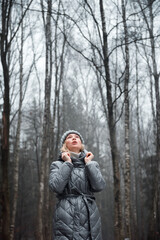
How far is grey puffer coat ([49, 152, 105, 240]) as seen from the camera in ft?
6.72

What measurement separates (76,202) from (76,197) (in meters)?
0.06

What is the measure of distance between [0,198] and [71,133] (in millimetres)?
2893

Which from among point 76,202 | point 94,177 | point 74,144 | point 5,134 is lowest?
point 76,202

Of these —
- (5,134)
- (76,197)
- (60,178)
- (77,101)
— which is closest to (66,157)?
(60,178)

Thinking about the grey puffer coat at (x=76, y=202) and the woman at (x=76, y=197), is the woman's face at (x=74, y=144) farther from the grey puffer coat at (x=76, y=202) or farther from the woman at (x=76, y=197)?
the grey puffer coat at (x=76, y=202)

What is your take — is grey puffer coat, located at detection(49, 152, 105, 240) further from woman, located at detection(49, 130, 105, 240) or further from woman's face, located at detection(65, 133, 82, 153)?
woman's face, located at detection(65, 133, 82, 153)

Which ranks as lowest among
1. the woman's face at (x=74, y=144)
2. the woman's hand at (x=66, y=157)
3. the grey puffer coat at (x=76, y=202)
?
the grey puffer coat at (x=76, y=202)

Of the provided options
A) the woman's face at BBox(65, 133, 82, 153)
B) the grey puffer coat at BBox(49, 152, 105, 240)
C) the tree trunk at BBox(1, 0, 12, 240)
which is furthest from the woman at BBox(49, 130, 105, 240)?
the tree trunk at BBox(1, 0, 12, 240)

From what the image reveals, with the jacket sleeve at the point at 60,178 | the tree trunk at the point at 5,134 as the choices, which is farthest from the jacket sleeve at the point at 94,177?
the tree trunk at the point at 5,134

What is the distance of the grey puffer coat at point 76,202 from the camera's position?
6.72ft

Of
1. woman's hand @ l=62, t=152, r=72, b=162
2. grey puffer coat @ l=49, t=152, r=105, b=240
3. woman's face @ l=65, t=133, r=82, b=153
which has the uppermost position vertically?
woman's face @ l=65, t=133, r=82, b=153

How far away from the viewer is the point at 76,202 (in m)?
2.14

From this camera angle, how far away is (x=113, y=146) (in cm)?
432

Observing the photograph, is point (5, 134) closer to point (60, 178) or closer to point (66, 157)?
point (66, 157)
